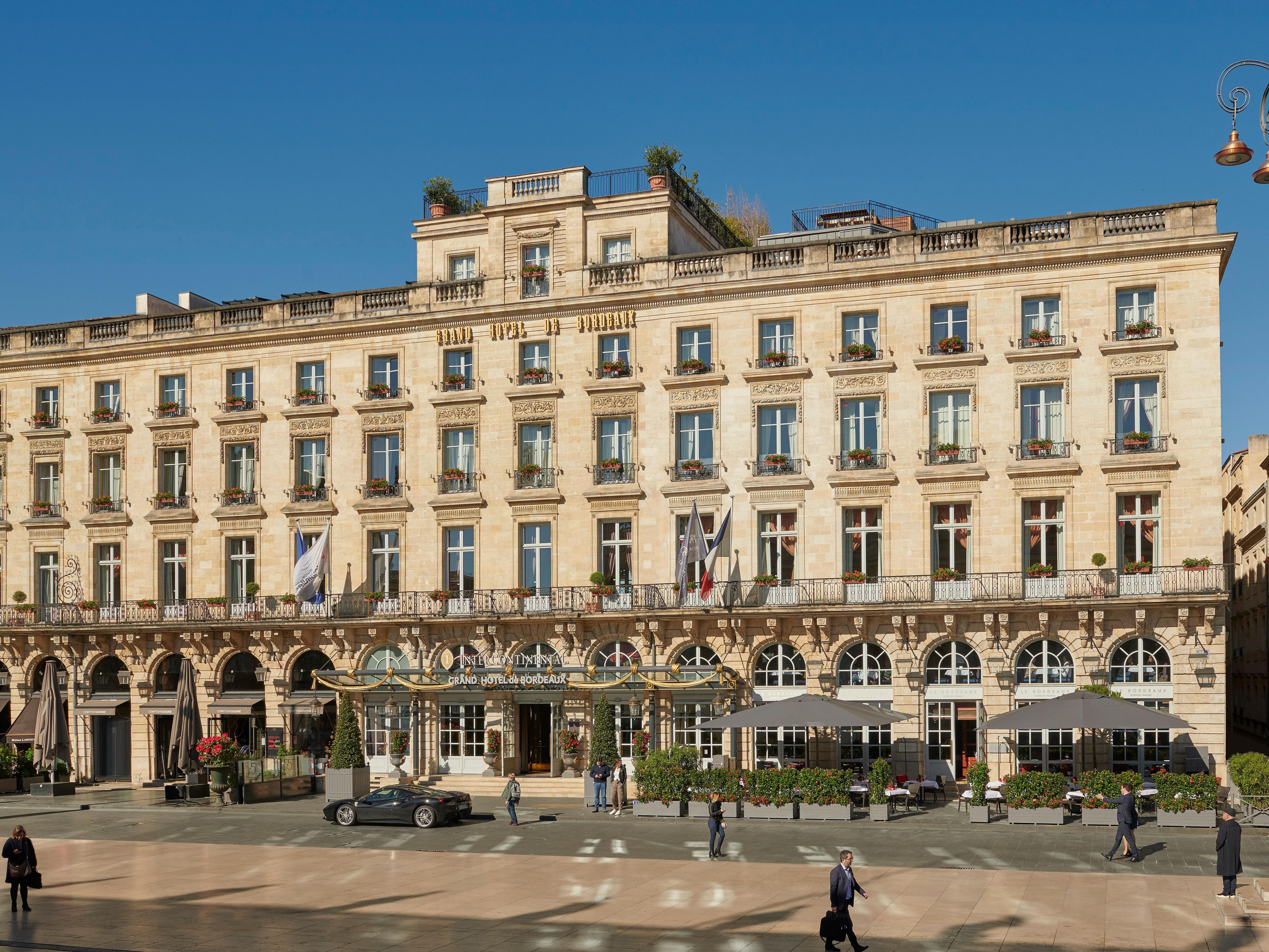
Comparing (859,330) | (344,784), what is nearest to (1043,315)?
(859,330)

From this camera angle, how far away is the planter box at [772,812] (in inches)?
1415

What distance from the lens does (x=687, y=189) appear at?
51.9 m

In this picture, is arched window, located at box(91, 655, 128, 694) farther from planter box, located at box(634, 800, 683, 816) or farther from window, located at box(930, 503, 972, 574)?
window, located at box(930, 503, 972, 574)

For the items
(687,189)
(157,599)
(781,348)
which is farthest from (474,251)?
(157,599)

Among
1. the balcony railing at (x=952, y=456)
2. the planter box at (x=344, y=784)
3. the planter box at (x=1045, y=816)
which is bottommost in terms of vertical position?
the planter box at (x=344, y=784)

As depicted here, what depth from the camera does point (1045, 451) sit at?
4188cm

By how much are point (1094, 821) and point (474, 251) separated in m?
29.8

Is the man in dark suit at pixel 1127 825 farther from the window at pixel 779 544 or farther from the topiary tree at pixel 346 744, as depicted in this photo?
the topiary tree at pixel 346 744

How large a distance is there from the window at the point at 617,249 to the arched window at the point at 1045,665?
63.9 ft

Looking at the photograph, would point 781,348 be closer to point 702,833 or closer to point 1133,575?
point 1133,575

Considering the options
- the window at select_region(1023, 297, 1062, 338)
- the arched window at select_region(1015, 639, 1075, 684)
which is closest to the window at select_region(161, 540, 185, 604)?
the arched window at select_region(1015, 639, 1075, 684)

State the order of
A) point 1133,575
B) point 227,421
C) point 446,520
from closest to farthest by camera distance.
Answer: point 1133,575 < point 446,520 < point 227,421

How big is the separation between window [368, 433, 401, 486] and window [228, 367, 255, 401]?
18.6ft

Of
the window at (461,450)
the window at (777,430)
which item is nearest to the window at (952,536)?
the window at (777,430)
